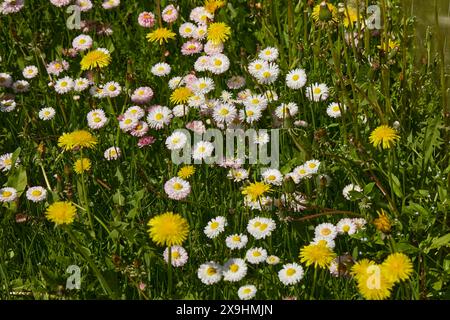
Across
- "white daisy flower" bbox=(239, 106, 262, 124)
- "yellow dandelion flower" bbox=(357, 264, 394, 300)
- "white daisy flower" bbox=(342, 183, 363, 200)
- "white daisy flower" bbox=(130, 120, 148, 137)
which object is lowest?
"yellow dandelion flower" bbox=(357, 264, 394, 300)

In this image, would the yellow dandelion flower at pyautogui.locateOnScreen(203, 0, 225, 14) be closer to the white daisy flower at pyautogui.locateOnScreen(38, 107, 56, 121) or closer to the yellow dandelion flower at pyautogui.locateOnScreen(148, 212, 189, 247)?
the white daisy flower at pyautogui.locateOnScreen(38, 107, 56, 121)

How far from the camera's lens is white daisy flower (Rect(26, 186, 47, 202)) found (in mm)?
2344

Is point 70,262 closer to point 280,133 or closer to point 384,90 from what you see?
point 280,133

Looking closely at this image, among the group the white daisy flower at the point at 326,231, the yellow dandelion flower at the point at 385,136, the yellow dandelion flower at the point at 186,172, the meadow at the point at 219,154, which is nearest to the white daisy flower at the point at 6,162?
the meadow at the point at 219,154

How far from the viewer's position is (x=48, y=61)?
121 inches

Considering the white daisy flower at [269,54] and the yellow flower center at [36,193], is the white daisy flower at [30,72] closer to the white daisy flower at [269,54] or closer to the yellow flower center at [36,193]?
the yellow flower center at [36,193]

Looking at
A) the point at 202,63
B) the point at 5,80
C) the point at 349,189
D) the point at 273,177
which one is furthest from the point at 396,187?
the point at 5,80

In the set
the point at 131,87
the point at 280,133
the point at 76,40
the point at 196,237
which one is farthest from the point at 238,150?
the point at 76,40

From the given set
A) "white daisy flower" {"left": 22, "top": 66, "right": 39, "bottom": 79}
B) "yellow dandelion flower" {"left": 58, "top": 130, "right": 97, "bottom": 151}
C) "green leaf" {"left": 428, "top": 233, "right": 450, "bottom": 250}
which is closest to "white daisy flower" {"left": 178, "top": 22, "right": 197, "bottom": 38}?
Answer: "white daisy flower" {"left": 22, "top": 66, "right": 39, "bottom": 79}

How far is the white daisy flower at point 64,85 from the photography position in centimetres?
279

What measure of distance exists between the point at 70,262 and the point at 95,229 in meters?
0.16

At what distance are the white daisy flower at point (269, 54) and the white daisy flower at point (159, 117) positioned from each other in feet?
1.32

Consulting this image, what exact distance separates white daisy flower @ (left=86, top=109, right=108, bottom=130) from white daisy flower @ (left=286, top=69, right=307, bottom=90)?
643mm
